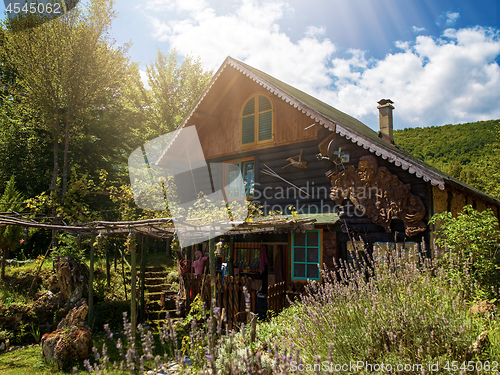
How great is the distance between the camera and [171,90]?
960 inches

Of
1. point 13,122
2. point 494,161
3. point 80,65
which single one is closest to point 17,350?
point 80,65

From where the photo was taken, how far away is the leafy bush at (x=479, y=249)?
205 inches

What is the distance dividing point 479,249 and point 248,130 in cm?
827

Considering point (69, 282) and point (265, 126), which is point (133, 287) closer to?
point (69, 282)

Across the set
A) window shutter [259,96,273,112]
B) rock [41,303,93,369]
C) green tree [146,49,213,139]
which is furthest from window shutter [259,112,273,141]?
green tree [146,49,213,139]

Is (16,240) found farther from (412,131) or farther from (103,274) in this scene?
(412,131)

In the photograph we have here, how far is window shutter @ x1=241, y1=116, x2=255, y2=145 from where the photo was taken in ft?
Answer: 39.0

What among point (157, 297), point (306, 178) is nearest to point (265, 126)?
point (306, 178)

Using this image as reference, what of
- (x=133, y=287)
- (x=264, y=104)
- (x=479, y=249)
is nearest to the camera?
(x=479, y=249)

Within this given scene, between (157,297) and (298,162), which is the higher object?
(298,162)

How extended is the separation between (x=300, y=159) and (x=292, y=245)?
2.75 m

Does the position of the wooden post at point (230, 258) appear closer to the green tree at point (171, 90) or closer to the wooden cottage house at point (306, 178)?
the wooden cottage house at point (306, 178)

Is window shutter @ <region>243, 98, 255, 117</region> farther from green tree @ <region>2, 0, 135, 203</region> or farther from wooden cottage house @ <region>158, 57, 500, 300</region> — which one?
green tree @ <region>2, 0, 135, 203</region>

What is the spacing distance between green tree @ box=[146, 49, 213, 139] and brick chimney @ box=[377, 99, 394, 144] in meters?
Answer: 14.1
